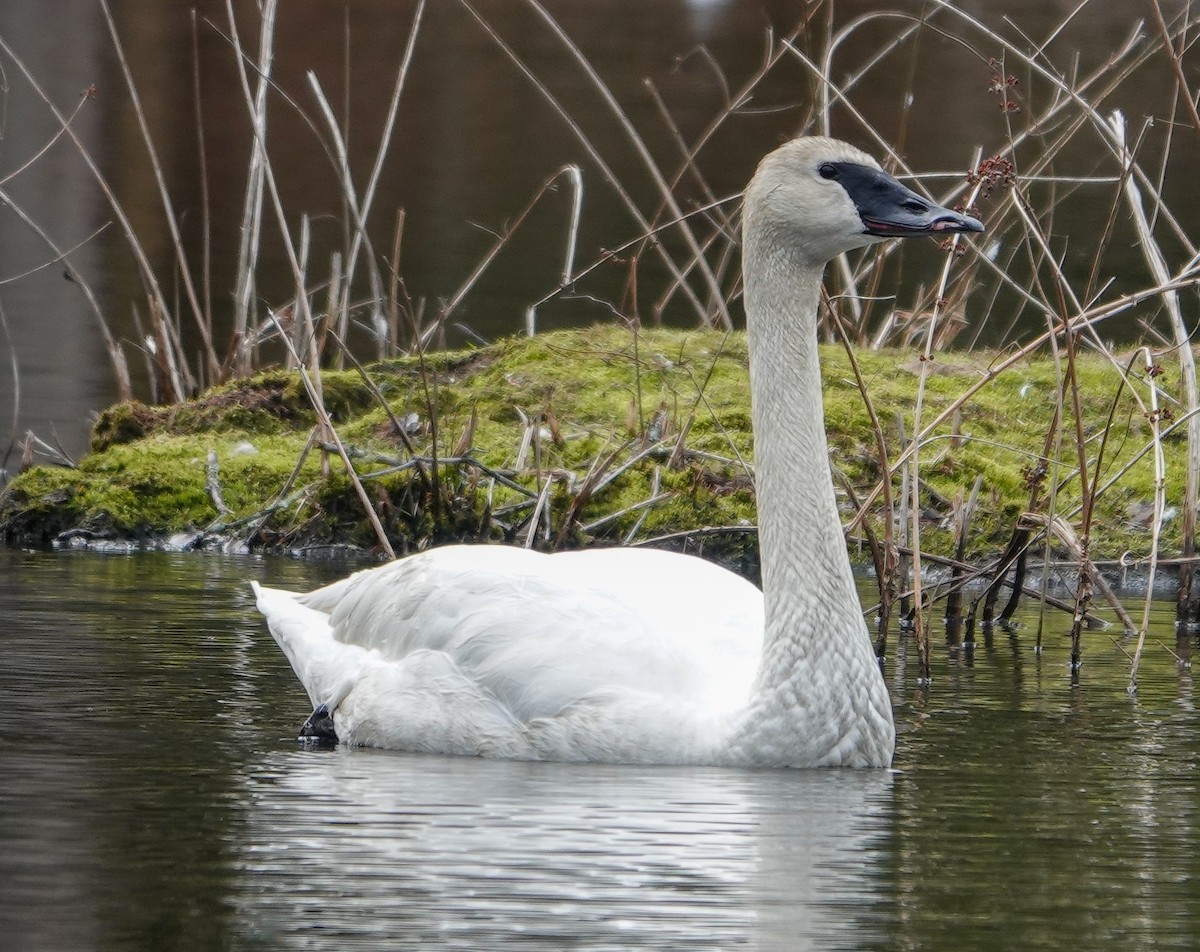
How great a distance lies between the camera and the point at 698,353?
11938mm

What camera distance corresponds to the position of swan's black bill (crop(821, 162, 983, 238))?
6.33 m

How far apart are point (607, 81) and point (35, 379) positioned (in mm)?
21045

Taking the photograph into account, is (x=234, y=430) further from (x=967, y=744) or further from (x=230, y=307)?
(x=230, y=307)

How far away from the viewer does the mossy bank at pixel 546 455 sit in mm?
10344

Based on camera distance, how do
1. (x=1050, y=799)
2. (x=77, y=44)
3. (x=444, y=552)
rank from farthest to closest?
(x=77, y=44), (x=444, y=552), (x=1050, y=799)

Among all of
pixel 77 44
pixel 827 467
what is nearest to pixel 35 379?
pixel 827 467

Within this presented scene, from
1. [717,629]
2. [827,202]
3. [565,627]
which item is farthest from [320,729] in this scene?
[827,202]

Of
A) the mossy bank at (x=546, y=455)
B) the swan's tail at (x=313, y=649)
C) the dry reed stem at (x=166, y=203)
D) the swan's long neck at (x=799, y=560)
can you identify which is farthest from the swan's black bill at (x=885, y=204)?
the dry reed stem at (x=166, y=203)

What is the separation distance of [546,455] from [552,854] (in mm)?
5821

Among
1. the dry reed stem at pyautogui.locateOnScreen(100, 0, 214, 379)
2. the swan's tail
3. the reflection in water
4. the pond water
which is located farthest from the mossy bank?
the reflection in water

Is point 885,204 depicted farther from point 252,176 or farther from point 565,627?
point 252,176

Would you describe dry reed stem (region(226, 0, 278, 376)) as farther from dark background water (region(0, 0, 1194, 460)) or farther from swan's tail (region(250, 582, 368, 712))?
swan's tail (region(250, 582, 368, 712))

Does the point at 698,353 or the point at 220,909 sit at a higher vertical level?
the point at 698,353

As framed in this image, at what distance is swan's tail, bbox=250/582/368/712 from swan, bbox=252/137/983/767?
0.03 m
